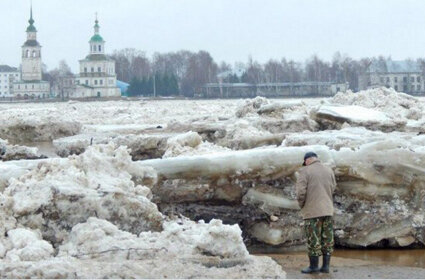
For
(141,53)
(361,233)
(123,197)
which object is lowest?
(361,233)

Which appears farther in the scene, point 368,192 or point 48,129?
point 48,129

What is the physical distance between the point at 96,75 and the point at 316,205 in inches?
5247

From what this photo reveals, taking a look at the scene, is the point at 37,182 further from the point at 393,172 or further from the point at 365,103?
the point at 365,103

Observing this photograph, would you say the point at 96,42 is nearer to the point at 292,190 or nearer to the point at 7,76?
the point at 7,76

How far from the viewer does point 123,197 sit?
812cm

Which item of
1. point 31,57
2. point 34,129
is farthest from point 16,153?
point 31,57

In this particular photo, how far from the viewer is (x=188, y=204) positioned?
962 cm

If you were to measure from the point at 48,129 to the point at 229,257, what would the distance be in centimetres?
1532

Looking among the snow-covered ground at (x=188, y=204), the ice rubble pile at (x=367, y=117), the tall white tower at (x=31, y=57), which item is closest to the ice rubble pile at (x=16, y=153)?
the snow-covered ground at (x=188, y=204)

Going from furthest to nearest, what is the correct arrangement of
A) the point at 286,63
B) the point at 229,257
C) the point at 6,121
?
1. the point at 286,63
2. the point at 6,121
3. the point at 229,257

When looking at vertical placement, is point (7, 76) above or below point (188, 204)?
above

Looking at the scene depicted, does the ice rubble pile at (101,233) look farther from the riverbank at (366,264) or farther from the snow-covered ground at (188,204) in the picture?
the riverbank at (366,264)

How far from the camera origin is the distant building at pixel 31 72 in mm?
142125

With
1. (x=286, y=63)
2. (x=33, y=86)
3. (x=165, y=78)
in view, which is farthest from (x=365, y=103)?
(x=286, y=63)
